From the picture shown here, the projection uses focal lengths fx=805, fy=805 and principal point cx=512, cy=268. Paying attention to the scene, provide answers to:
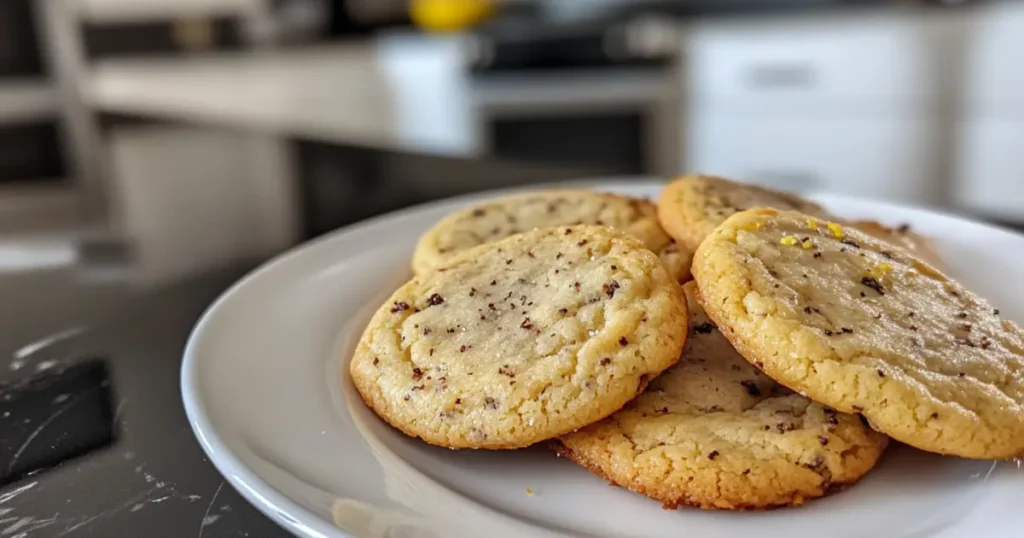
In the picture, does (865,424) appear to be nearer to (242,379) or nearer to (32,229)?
(242,379)

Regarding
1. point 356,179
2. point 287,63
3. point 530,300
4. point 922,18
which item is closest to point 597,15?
point 922,18

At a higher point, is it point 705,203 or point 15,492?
point 705,203

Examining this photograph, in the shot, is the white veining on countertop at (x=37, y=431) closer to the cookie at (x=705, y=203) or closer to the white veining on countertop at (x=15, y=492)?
the white veining on countertop at (x=15, y=492)

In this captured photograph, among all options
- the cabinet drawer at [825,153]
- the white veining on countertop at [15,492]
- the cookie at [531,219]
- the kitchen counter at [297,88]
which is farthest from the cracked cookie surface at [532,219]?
the kitchen counter at [297,88]

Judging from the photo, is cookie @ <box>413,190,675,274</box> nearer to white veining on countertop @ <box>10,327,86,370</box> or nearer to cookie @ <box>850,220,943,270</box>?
cookie @ <box>850,220,943,270</box>

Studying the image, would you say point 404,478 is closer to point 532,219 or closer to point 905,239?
point 532,219

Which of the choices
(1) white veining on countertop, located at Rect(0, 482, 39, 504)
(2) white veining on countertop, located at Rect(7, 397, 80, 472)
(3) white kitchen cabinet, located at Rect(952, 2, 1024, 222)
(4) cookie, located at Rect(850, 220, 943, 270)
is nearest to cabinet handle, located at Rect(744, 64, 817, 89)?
(3) white kitchen cabinet, located at Rect(952, 2, 1024, 222)

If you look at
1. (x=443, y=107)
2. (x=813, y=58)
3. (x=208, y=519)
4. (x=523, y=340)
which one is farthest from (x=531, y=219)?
(x=443, y=107)
